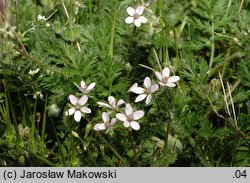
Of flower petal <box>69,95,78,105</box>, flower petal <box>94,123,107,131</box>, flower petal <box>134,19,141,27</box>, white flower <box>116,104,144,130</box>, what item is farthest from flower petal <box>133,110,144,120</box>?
flower petal <box>134,19,141,27</box>

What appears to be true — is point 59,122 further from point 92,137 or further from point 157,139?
point 157,139

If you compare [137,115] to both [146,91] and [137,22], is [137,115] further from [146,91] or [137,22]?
[137,22]

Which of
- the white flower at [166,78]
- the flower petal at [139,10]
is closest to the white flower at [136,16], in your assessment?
the flower petal at [139,10]

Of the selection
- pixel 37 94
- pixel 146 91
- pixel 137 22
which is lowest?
pixel 37 94

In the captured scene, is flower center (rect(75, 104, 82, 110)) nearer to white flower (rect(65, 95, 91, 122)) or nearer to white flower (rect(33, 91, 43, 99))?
white flower (rect(65, 95, 91, 122))

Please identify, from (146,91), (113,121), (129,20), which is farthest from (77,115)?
(129,20)

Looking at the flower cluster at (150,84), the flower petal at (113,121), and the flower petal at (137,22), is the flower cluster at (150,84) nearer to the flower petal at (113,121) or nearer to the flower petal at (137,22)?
the flower petal at (113,121)

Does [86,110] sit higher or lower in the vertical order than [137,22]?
lower

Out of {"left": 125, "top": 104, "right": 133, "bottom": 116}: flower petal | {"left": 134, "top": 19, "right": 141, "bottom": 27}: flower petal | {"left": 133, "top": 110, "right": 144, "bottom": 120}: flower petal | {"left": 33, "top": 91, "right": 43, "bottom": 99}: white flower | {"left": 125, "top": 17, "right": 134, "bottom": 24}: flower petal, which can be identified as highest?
{"left": 125, "top": 17, "right": 134, "bottom": 24}: flower petal
